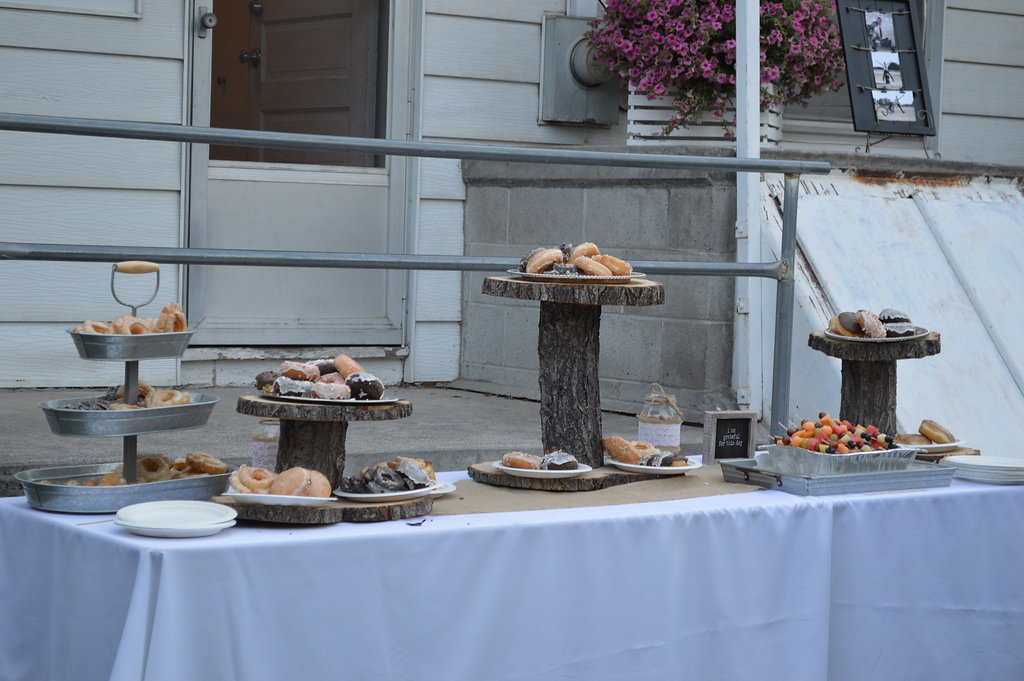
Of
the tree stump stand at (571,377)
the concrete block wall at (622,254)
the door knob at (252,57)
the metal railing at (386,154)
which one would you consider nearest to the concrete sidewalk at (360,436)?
the concrete block wall at (622,254)

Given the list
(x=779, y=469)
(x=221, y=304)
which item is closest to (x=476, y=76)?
(x=221, y=304)

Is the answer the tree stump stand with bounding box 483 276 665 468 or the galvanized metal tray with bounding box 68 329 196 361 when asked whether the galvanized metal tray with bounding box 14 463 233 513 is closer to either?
the galvanized metal tray with bounding box 68 329 196 361

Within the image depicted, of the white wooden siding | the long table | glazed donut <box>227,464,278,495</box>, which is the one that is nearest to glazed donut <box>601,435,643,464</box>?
the long table

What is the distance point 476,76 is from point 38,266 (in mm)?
1838

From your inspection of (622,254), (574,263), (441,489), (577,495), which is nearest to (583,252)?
(574,263)

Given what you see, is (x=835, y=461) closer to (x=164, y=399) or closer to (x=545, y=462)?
(x=545, y=462)

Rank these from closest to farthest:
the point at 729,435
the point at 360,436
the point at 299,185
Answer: the point at 729,435
the point at 360,436
the point at 299,185

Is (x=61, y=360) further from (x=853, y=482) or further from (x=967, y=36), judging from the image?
(x=967, y=36)

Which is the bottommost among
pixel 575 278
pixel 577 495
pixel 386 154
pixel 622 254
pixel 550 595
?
pixel 550 595

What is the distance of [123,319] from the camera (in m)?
1.82

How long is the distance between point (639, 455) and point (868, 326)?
2.02 feet

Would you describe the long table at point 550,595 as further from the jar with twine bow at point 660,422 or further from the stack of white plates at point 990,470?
the jar with twine bow at point 660,422

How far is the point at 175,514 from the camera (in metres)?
1.68

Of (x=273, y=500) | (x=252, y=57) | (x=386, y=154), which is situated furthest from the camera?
(x=252, y=57)
